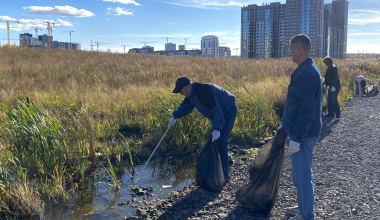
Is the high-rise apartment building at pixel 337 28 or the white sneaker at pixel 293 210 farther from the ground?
the high-rise apartment building at pixel 337 28

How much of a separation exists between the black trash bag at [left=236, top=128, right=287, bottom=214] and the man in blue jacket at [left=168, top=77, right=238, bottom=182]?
675 millimetres

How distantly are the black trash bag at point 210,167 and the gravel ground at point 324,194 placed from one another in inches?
5.7

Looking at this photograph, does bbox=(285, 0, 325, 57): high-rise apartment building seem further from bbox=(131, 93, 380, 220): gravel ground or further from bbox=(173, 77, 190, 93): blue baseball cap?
bbox=(173, 77, 190, 93): blue baseball cap

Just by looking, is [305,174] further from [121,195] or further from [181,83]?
[121,195]

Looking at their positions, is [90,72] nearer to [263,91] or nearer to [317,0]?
[263,91]

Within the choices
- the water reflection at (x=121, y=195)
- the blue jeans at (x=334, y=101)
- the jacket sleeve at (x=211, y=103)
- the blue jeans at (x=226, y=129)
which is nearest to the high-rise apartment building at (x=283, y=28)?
the blue jeans at (x=334, y=101)

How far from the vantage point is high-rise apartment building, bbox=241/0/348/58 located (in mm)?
61569

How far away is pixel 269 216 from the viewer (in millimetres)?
3404

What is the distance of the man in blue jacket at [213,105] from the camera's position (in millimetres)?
3852

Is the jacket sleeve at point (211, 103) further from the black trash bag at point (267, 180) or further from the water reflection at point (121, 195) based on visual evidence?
the water reflection at point (121, 195)

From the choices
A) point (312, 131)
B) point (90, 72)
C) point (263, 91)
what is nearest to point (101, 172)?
point (312, 131)

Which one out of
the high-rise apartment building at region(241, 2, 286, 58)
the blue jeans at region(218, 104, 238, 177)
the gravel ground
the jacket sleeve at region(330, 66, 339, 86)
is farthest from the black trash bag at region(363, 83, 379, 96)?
the high-rise apartment building at region(241, 2, 286, 58)

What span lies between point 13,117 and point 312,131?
3.65 meters

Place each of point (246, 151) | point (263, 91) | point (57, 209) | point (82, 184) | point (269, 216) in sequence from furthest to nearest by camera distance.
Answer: point (263, 91) → point (246, 151) → point (82, 184) → point (57, 209) → point (269, 216)
